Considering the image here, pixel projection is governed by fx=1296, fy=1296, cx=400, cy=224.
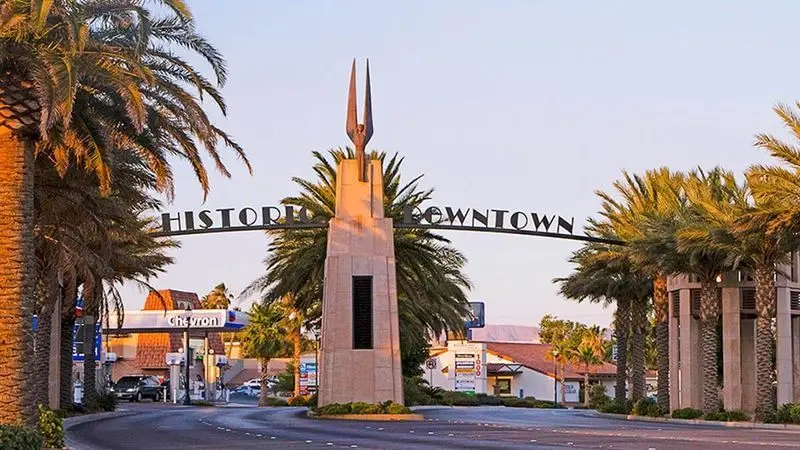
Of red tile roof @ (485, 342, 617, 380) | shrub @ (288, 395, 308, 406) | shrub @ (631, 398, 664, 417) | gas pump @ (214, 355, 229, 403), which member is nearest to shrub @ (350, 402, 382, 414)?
shrub @ (631, 398, 664, 417)

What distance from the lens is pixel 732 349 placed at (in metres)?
51.8

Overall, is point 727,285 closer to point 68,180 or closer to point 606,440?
point 606,440

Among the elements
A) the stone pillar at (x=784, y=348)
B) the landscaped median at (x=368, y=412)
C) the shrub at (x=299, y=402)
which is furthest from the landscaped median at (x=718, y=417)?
the shrub at (x=299, y=402)

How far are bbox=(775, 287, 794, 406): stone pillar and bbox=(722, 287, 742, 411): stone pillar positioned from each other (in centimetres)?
184

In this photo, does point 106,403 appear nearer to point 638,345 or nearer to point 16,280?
point 638,345

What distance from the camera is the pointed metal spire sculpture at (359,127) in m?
46.7

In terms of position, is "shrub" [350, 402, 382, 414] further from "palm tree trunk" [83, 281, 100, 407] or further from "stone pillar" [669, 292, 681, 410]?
"stone pillar" [669, 292, 681, 410]

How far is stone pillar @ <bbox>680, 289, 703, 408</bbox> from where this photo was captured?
5350 cm

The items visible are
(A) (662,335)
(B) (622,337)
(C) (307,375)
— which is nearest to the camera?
(A) (662,335)

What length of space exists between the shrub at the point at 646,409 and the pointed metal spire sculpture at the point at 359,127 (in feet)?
54.2

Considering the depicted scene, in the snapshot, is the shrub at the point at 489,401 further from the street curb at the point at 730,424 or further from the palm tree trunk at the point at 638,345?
the street curb at the point at 730,424

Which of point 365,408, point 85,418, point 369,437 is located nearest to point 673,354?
point 365,408

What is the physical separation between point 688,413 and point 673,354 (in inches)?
273

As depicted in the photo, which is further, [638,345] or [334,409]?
[638,345]
